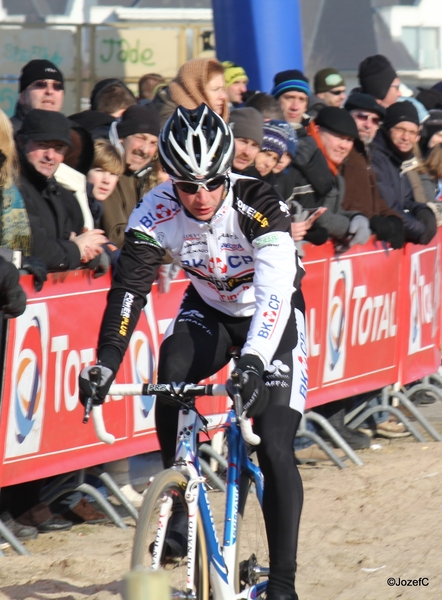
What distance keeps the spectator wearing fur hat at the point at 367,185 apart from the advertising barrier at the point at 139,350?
0.44ft

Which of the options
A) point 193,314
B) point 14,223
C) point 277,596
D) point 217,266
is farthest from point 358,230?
point 277,596

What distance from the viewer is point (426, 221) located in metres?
8.79

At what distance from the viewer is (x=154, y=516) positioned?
350cm

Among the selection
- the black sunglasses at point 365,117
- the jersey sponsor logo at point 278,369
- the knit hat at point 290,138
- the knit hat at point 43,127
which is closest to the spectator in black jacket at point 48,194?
the knit hat at point 43,127

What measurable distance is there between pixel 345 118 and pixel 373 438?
2.51 m

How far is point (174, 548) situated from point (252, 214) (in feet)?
4.15

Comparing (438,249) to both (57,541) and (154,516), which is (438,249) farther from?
(154,516)

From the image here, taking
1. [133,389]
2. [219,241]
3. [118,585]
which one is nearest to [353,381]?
[118,585]

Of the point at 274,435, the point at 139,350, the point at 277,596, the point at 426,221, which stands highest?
the point at 426,221

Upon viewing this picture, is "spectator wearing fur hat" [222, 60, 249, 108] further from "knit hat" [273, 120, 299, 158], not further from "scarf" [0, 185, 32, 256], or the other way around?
"scarf" [0, 185, 32, 256]

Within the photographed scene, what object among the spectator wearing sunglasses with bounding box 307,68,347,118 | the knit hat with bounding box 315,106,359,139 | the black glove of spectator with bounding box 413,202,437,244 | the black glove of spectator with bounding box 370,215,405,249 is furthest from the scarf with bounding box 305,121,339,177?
the spectator wearing sunglasses with bounding box 307,68,347,118

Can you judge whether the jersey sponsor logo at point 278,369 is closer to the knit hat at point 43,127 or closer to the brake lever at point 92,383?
the brake lever at point 92,383

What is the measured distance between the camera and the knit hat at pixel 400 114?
8.70 meters

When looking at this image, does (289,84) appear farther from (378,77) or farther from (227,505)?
(227,505)
